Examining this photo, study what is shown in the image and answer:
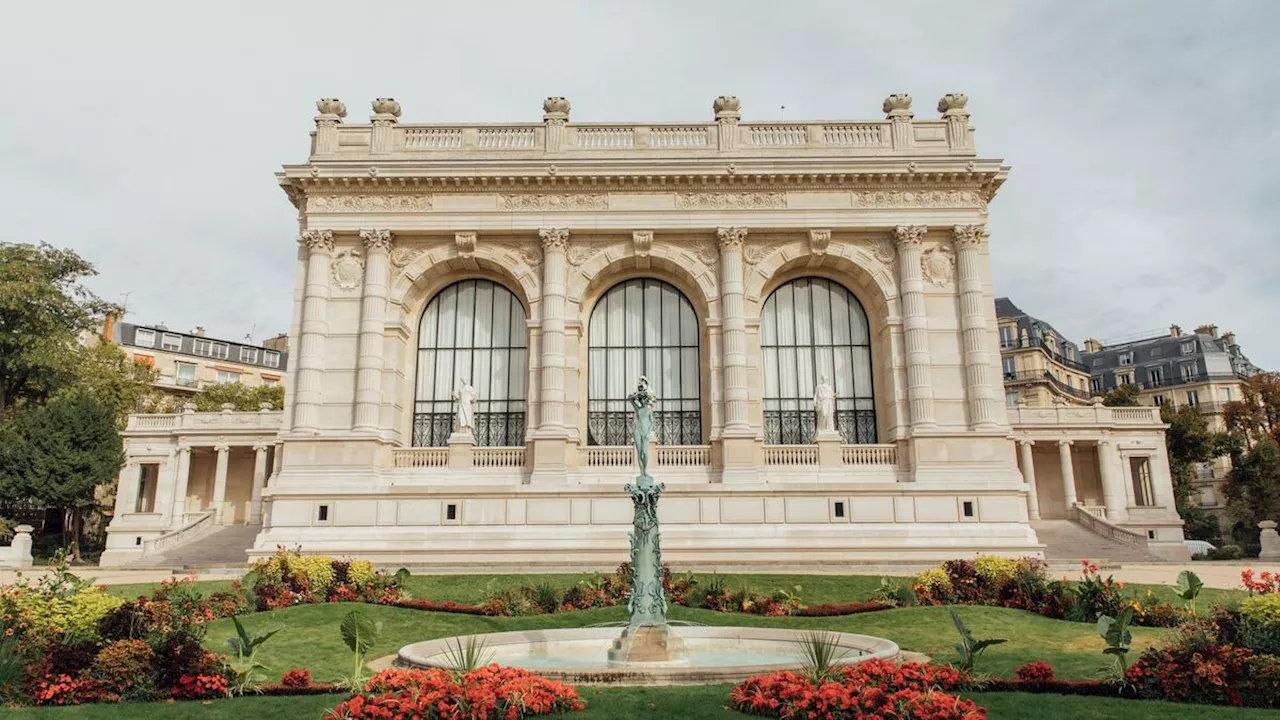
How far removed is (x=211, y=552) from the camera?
129ft

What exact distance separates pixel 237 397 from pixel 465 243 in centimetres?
3788

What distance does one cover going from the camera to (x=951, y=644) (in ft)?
57.3

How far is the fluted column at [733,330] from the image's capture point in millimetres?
33375

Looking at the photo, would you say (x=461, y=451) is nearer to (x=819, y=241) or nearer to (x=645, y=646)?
(x=819, y=241)

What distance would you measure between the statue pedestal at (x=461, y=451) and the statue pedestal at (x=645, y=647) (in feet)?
64.7

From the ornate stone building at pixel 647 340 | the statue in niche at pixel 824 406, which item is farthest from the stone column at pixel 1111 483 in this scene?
the statue in niche at pixel 824 406

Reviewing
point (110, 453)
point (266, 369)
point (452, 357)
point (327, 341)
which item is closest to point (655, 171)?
point (452, 357)

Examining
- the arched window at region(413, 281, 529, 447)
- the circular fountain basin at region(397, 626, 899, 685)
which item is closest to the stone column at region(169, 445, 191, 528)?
the arched window at region(413, 281, 529, 447)

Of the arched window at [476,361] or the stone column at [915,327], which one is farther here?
the arched window at [476,361]

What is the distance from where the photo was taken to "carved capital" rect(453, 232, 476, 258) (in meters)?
→ 35.2

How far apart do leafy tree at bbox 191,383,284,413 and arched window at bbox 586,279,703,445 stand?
37799mm

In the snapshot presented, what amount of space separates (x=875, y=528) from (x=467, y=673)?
76.4 ft

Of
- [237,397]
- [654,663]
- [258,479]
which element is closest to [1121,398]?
[258,479]

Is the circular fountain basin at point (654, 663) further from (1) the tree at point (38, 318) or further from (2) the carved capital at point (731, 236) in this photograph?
(1) the tree at point (38, 318)
